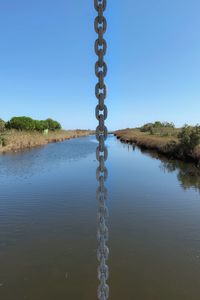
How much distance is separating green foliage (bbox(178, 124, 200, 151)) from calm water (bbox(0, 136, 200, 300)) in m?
8.33

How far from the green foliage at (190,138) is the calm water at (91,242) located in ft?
27.3

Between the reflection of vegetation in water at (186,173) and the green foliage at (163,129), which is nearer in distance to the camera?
the reflection of vegetation in water at (186,173)

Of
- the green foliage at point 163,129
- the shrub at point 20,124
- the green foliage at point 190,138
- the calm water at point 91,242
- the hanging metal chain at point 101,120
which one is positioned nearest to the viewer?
the hanging metal chain at point 101,120

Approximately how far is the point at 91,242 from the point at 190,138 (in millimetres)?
15916

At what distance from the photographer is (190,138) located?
20969 mm

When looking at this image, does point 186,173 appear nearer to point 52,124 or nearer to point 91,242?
point 91,242

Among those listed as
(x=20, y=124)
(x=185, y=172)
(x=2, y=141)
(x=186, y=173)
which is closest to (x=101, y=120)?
(x=186, y=173)

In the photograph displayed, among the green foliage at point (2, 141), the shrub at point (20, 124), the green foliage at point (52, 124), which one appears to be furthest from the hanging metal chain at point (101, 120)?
the green foliage at point (52, 124)

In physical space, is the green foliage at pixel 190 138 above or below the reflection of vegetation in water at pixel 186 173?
above

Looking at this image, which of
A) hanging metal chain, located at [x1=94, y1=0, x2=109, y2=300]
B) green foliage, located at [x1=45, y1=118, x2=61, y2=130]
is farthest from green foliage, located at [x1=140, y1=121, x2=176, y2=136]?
hanging metal chain, located at [x1=94, y1=0, x2=109, y2=300]

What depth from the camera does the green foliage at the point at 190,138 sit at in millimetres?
20520

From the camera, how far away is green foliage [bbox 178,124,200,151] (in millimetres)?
20520

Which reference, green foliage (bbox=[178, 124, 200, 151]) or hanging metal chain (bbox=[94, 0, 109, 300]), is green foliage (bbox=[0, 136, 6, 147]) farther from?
hanging metal chain (bbox=[94, 0, 109, 300])

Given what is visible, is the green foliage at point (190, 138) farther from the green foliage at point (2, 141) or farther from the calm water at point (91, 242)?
the green foliage at point (2, 141)
